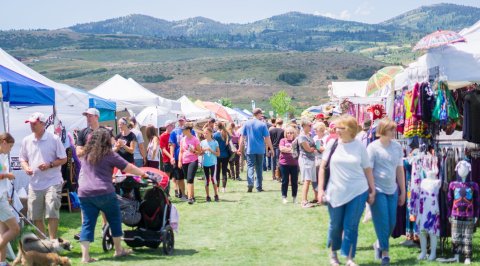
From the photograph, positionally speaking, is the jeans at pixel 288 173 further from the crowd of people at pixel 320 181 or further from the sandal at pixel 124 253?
the sandal at pixel 124 253

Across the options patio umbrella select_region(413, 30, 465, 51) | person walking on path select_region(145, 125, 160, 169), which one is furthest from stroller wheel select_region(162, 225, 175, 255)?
person walking on path select_region(145, 125, 160, 169)

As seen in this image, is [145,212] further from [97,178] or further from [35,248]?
[35,248]

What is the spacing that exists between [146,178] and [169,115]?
13.5 meters

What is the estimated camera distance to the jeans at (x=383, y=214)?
Result: 7.08 metres

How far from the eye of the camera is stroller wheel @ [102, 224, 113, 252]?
27.3ft

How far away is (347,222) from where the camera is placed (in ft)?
22.2

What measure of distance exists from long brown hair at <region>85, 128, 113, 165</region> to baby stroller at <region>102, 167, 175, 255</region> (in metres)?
0.80

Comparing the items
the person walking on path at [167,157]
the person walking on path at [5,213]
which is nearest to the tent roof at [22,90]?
the person walking on path at [5,213]

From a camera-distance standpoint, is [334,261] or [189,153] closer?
[334,261]

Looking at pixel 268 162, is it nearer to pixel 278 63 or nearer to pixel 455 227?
pixel 455 227

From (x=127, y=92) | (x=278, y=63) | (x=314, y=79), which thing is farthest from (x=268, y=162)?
(x=278, y=63)

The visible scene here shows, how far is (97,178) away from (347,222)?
9.01ft

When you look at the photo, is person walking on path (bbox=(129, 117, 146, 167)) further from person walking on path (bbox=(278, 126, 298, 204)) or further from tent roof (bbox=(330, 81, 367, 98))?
tent roof (bbox=(330, 81, 367, 98))

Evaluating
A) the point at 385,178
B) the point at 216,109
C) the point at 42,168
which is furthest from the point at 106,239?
the point at 216,109
